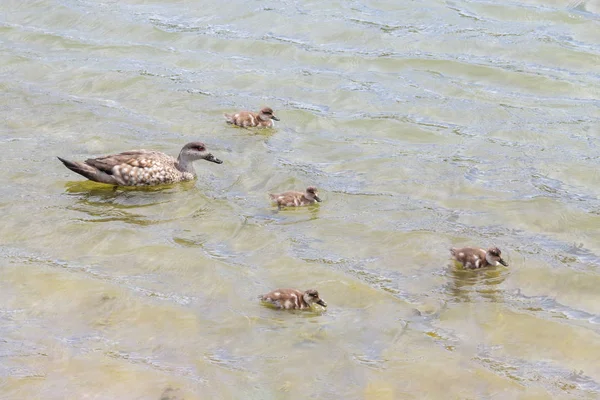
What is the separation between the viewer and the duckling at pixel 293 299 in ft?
26.8

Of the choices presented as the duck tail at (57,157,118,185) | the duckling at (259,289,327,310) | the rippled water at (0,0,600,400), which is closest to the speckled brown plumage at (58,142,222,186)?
the duck tail at (57,157,118,185)

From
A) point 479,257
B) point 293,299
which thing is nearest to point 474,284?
point 479,257

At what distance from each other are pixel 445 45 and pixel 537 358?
850cm

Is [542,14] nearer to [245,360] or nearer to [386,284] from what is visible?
[386,284]

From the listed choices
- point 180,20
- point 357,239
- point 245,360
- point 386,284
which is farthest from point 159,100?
point 245,360

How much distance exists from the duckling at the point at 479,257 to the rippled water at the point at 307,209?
0.40 feet

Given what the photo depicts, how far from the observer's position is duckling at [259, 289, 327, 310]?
8.18 m

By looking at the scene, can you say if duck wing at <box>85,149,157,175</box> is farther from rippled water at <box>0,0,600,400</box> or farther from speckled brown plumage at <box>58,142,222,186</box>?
rippled water at <box>0,0,600,400</box>

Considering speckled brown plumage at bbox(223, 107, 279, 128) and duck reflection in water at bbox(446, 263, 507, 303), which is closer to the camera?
duck reflection in water at bbox(446, 263, 507, 303)

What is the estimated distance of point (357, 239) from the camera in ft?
32.0

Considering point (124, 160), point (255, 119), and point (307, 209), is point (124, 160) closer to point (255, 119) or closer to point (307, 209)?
point (307, 209)

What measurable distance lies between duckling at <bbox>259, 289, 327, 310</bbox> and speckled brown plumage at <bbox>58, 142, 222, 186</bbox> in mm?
3103

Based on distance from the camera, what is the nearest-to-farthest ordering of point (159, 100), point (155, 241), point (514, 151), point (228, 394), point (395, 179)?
point (228, 394)
point (155, 241)
point (395, 179)
point (514, 151)
point (159, 100)

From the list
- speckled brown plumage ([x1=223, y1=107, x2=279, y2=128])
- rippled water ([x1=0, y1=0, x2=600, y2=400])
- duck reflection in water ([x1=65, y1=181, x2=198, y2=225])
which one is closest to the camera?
rippled water ([x1=0, y1=0, x2=600, y2=400])
